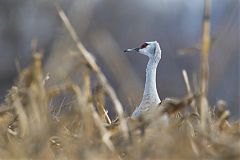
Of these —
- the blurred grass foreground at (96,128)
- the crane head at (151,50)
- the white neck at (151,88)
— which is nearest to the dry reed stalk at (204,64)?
the blurred grass foreground at (96,128)

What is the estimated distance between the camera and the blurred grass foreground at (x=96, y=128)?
1653 millimetres

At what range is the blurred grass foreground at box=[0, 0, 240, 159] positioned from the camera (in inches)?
65.1

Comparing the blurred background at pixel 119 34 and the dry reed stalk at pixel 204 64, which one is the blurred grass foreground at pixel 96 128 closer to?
the dry reed stalk at pixel 204 64

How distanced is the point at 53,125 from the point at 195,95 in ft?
1.23

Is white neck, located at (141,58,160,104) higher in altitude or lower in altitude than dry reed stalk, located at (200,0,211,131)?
lower

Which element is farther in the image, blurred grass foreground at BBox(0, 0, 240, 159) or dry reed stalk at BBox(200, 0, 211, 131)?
dry reed stalk at BBox(200, 0, 211, 131)

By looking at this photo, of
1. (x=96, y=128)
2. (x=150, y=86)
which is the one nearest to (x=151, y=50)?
(x=150, y=86)

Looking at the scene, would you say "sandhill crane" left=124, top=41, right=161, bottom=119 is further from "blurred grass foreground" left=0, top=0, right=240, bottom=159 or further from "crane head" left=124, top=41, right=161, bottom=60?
"blurred grass foreground" left=0, top=0, right=240, bottom=159

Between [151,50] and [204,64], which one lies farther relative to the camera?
[151,50]

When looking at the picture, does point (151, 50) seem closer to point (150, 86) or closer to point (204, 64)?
point (150, 86)

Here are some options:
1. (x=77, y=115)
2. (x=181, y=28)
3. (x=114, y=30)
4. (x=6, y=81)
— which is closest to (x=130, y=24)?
(x=114, y=30)

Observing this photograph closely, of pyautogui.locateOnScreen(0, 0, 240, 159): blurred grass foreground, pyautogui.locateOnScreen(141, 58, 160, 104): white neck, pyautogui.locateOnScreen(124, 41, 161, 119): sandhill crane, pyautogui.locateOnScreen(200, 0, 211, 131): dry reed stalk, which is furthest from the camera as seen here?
pyautogui.locateOnScreen(141, 58, 160, 104): white neck

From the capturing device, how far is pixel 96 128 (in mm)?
1853

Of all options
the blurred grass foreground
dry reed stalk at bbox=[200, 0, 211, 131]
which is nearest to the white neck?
the blurred grass foreground
